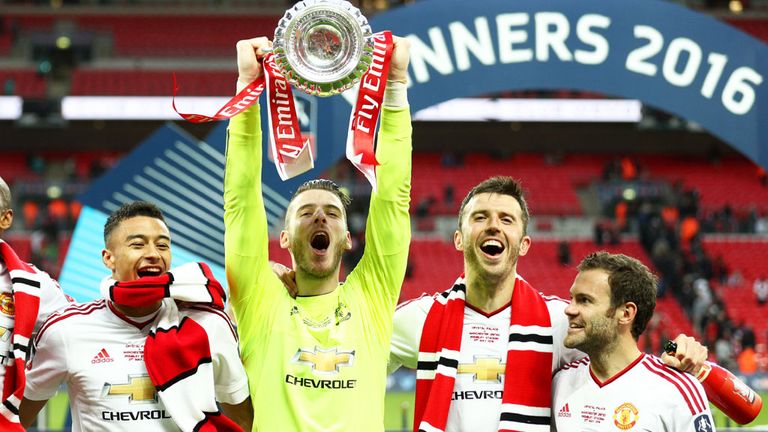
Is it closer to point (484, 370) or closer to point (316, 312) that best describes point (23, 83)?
point (316, 312)

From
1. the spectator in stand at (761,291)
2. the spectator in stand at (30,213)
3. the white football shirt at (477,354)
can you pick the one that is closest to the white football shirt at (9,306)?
the white football shirt at (477,354)

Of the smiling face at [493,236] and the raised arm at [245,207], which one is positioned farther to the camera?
the smiling face at [493,236]

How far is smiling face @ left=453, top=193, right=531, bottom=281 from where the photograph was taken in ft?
13.3

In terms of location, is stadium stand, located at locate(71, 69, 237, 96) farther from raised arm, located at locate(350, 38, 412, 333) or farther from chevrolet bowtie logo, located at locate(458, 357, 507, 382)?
chevrolet bowtie logo, located at locate(458, 357, 507, 382)

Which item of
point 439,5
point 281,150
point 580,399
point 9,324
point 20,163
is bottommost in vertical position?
point 580,399

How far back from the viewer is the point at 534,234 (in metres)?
28.1

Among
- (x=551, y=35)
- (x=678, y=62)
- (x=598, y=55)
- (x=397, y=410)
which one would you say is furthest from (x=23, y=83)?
Result: (x=678, y=62)

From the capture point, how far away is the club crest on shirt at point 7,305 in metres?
3.94

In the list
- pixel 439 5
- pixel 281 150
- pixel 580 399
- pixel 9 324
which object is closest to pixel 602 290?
pixel 580 399

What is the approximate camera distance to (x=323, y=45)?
3.84 m

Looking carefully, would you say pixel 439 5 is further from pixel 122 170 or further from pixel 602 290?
pixel 602 290

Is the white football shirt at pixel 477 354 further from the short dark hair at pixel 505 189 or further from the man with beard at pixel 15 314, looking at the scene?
the man with beard at pixel 15 314

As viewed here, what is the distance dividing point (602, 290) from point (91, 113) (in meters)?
27.8

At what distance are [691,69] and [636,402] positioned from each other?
3.47 meters
